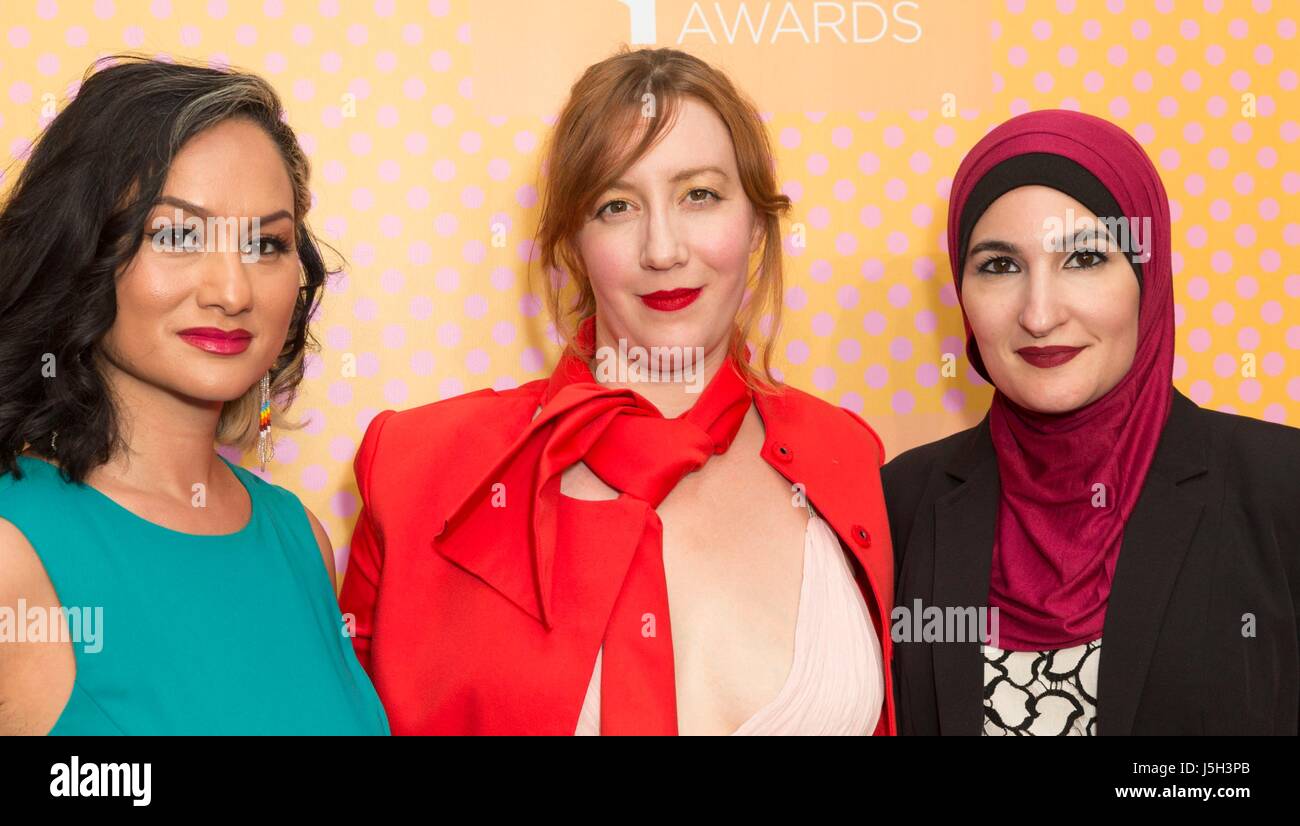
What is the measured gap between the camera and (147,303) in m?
1.75

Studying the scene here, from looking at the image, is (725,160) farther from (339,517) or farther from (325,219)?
(339,517)

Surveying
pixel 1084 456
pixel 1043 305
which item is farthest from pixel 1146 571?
pixel 1043 305

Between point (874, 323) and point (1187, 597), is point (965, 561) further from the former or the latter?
point (874, 323)

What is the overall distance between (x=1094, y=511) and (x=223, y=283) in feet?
4.92

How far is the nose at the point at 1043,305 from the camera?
200cm

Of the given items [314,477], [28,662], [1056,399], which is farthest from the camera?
[314,477]

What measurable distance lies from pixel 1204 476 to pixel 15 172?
244 centimetres

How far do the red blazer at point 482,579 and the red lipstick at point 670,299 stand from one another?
0.27 m

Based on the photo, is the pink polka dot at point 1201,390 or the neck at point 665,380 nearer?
the neck at point 665,380

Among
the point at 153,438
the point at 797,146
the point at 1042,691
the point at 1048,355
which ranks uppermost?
the point at 797,146

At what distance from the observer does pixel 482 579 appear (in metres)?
1.99
